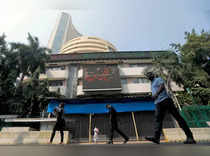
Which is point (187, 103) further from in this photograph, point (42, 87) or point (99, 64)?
point (42, 87)

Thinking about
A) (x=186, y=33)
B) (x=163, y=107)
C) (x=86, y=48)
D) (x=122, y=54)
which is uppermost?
(x=86, y=48)

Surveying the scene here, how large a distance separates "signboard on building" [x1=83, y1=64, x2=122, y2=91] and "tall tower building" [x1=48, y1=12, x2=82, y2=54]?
63.3m

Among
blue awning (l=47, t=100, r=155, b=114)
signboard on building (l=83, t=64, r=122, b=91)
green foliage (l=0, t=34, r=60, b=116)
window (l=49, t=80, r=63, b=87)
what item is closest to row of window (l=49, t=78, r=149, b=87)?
window (l=49, t=80, r=63, b=87)

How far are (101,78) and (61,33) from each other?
83179 millimetres

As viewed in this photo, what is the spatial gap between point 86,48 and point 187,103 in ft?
77.7

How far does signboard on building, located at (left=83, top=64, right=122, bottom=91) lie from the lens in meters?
16.5

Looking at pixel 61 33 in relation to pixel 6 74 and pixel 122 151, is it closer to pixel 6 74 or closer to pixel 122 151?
pixel 6 74

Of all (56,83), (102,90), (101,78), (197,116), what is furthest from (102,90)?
(197,116)

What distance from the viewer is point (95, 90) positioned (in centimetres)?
1608

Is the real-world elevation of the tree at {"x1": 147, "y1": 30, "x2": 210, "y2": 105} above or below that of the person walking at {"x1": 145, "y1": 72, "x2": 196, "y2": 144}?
above

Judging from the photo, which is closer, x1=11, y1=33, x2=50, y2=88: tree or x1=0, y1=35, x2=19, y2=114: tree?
x1=0, y1=35, x2=19, y2=114: tree

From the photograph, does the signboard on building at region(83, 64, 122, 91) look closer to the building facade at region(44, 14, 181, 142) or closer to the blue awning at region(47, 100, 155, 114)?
the building facade at region(44, 14, 181, 142)

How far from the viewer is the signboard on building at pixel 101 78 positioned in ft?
54.1

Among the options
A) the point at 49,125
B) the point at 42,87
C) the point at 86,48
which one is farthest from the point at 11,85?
the point at 86,48
